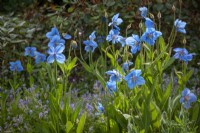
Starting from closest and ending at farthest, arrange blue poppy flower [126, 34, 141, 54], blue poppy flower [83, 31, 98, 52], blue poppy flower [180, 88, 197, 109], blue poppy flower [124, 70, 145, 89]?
blue poppy flower [124, 70, 145, 89], blue poppy flower [180, 88, 197, 109], blue poppy flower [126, 34, 141, 54], blue poppy flower [83, 31, 98, 52]

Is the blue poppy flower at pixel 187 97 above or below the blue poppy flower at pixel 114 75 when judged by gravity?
below

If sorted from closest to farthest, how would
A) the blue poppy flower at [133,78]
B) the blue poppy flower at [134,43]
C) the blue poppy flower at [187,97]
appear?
the blue poppy flower at [133,78]
the blue poppy flower at [187,97]
the blue poppy flower at [134,43]

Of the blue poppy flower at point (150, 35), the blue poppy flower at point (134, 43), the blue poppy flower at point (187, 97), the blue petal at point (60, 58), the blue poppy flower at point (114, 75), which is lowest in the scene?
the blue poppy flower at point (187, 97)

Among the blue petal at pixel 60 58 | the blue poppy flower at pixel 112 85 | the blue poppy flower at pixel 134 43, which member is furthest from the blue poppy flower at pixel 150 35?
the blue petal at pixel 60 58

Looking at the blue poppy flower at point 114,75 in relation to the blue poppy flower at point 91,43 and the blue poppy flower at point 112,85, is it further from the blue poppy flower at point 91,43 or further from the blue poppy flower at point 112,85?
the blue poppy flower at point 91,43

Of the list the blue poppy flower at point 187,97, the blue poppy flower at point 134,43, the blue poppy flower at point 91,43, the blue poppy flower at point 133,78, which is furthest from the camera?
the blue poppy flower at point 91,43

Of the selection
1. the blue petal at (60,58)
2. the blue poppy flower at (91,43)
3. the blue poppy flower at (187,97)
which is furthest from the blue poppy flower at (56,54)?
the blue poppy flower at (187,97)

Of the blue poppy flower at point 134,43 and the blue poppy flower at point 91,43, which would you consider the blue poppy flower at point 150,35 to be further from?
the blue poppy flower at point 91,43

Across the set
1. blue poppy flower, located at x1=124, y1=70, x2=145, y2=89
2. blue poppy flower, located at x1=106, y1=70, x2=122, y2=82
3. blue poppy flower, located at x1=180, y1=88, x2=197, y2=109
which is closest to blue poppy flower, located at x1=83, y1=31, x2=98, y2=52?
blue poppy flower, located at x1=106, y1=70, x2=122, y2=82

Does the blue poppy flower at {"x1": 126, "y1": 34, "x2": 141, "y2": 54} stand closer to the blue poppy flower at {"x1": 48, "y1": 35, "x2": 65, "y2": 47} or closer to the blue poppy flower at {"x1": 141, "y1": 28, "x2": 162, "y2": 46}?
the blue poppy flower at {"x1": 141, "y1": 28, "x2": 162, "y2": 46}

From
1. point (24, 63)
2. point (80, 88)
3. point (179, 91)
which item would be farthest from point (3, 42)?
point (179, 91)

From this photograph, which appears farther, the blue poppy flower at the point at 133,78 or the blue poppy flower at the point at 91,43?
the blue poppy flower at the point at 91,43

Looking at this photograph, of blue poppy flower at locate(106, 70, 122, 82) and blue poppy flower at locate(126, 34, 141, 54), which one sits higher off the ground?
blue poppy flower at locate(126, 34, 141, 54)
